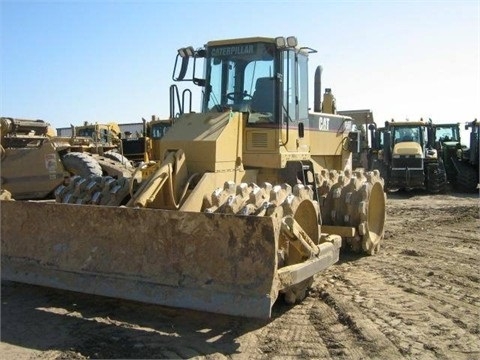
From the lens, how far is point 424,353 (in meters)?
4.40

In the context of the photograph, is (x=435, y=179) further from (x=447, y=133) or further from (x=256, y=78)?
(x=256, y=78)

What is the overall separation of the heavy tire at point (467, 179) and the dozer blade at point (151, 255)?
640 inches

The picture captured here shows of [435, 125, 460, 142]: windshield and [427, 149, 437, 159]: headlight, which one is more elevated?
[435, 125, 460, 142]: windshield

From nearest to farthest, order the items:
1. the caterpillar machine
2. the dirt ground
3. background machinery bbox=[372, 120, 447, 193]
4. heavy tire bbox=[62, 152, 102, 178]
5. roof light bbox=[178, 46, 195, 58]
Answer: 1. the dirt ground
2. the caterpillar machine
3. roof light bbox=[178, 46, 195, 58]
4. heavy tire bbox=[62, 152, 102, 178]
5. background machinery bbox=[372, 120, 447, 193]

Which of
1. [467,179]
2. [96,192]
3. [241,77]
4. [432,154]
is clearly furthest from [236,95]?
[467,179]

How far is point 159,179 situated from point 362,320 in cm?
257

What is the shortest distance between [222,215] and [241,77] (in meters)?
2.91

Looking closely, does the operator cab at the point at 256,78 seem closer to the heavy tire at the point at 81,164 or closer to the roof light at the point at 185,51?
the roof light at the point at 185,51

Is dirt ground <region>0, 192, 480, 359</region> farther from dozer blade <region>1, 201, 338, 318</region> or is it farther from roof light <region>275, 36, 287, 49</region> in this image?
roof light <region>275, 36, 287, 49</region>

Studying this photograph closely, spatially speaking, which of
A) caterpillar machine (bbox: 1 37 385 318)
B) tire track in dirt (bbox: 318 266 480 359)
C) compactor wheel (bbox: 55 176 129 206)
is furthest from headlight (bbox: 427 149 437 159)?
compactor wheel (bbox: 55 176 129 206)

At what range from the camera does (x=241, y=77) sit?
715 cm

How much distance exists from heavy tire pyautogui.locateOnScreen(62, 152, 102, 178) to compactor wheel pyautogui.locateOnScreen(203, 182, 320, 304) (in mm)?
7435

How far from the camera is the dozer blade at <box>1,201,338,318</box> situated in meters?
4.62

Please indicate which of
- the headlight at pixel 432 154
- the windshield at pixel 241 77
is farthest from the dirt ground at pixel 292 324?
the headlight at pixel 432 154
